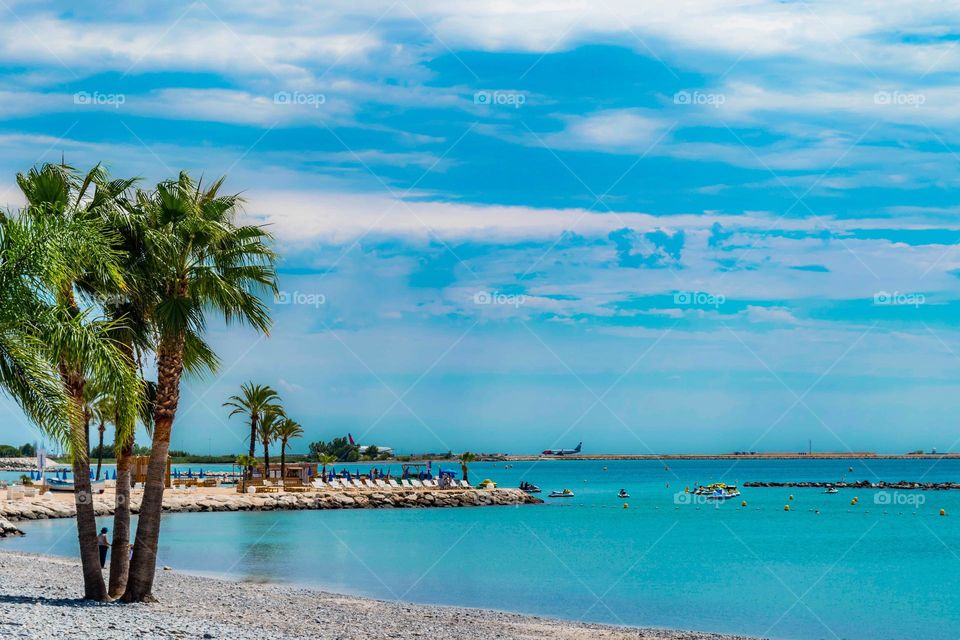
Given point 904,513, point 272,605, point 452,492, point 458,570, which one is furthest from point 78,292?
point 904,513

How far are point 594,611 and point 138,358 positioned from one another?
16.6m

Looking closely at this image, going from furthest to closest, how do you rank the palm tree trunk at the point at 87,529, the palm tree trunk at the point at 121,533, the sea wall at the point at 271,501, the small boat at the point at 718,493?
1. the small boat at the point at 718,493
2. the sea wall at the point at 271,501
3. the palm tree trunk at the point at 121,533
4. the palm tree trunk at the point at 87,529

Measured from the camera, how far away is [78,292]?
664 inches

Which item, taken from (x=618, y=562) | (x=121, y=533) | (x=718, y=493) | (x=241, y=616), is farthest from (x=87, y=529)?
(x=718, y=493)

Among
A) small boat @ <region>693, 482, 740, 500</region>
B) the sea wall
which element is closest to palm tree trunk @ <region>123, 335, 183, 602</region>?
the sea wall

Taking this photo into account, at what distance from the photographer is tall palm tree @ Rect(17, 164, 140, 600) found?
504 inches

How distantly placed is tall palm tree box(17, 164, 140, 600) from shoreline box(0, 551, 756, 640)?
2.23m

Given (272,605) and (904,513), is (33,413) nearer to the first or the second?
(272,605)

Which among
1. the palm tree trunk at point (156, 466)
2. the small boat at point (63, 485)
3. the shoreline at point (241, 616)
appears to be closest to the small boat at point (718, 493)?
the small boat at point (63, 485)

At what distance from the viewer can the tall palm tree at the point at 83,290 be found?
42.0 ft

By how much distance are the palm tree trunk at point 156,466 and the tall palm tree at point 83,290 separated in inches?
29.9

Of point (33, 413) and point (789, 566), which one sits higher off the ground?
point (33, 413)

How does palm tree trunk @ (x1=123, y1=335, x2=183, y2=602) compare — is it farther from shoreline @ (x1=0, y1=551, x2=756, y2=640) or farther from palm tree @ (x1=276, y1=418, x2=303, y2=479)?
palm tree @ (x1=276, y1=418, x2=303, y2=479)

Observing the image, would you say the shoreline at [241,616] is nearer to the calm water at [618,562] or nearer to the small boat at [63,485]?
the calm water at [618,562]
